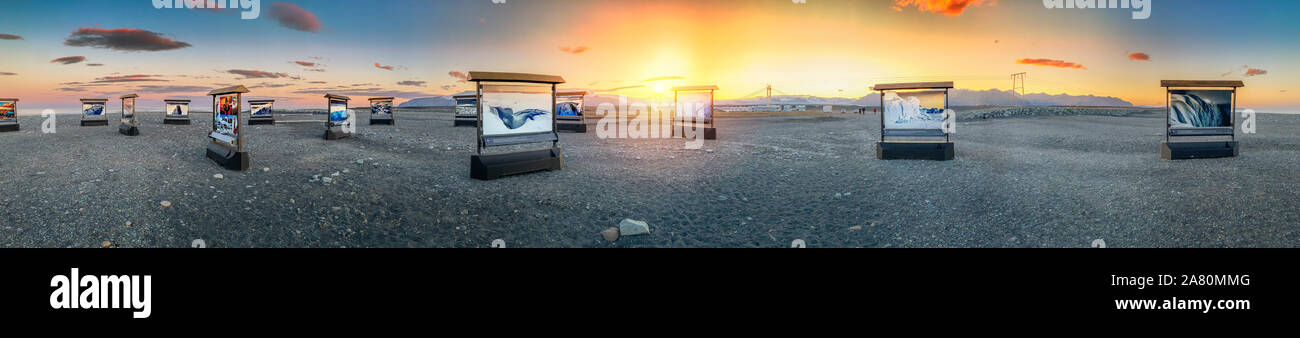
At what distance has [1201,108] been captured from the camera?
655 inches

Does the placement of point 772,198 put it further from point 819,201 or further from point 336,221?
point 336,221

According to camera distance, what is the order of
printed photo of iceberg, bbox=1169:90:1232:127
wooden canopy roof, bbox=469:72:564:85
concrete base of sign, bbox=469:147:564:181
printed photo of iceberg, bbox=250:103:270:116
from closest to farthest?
concrete base of sign, bbox=469:147:564:181, wooden canopy roof, bbox=469:72:564:85, printed photo of iceberg, bbox=1169:90:1232:127, printed photo of iceberg, bbox=250:103:270:116

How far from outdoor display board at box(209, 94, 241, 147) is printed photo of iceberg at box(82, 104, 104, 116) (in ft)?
83.2

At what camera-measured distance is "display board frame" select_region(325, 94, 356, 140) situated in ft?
74.5

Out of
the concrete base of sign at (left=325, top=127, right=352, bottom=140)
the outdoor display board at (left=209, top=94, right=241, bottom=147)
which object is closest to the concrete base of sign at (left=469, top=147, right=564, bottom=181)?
the outdoor display board at (left=209, top=94, right=241, bottom=147)

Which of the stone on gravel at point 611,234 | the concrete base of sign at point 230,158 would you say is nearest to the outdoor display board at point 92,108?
the concrete base of sign at point 230,158

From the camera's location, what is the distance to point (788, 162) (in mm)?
16438

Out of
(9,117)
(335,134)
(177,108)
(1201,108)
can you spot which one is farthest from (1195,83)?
(177,108)

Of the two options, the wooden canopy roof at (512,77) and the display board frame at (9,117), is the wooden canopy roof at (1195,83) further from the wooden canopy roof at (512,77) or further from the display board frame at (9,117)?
the display board frame at (9,117)

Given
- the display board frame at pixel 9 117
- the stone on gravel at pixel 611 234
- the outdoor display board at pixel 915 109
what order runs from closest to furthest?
the stone on gravel at pixel 611 234, the outdoor display board at pixel 915 109, the display board frame at pixel 9 117

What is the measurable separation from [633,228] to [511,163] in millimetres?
5028

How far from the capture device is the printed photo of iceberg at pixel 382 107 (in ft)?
109

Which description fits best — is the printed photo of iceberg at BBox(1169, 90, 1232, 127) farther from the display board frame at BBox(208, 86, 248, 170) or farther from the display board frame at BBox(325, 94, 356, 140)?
the display board frame at BBox(325, 94, 356, 140)

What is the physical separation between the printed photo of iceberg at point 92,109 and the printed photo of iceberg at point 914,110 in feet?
135
